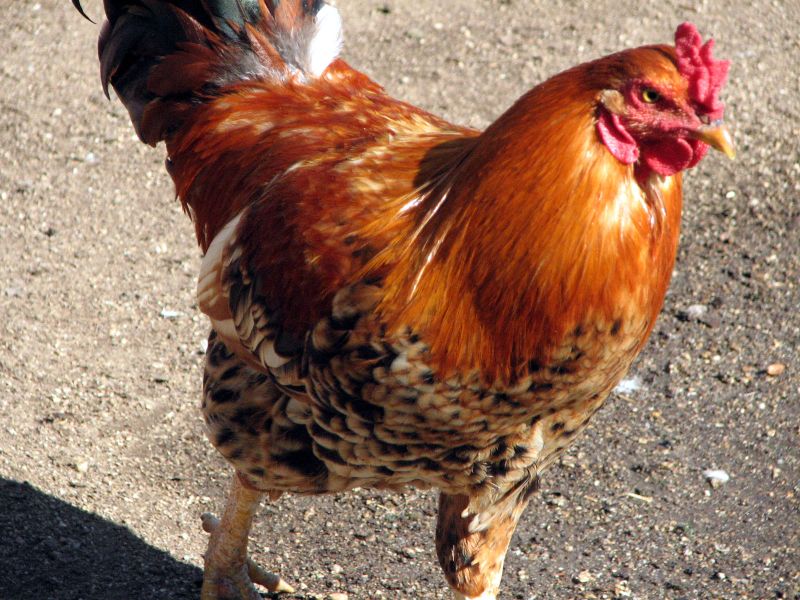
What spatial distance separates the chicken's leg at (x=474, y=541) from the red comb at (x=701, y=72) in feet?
4.56

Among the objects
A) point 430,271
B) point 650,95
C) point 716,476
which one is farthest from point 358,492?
point 650,95

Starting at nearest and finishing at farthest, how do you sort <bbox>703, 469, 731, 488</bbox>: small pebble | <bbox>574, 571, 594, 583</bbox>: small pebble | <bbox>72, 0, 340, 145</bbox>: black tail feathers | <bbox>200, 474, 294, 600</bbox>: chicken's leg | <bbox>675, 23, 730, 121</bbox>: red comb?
<bbox>675, 23, 730, 121</bbox>: red comb < <bbox>200, 474, 294, 600</bbox>: chicken's leg < <bbox>72, 0, 340, 145</bbox>: black tail feathers < <bbox>574, 571, 594, 583</bbox>: small pebble < <bbox>703, 469, 731, 488</bbox>: small pebble

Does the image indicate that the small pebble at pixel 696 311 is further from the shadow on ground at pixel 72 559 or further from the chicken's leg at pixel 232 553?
the shadow on ground at pixel 72 559

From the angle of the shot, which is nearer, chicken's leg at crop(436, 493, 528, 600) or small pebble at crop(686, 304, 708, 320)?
chicken's leg at crop(436, 493, 528, 600)

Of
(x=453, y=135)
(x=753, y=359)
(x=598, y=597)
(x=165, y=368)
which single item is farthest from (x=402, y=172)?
(x=753, y=359)

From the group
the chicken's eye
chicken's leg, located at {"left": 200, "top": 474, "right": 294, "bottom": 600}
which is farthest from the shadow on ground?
the chicken's eye

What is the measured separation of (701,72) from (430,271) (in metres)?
0.82

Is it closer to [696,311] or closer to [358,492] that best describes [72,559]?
[358,492]

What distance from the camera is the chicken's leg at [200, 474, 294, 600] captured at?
11.8 feet

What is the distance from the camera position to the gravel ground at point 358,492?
3.89 m

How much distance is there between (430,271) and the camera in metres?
2.74

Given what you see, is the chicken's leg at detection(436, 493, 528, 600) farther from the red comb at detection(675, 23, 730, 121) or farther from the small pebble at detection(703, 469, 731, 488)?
the red comb at detection(675, 23, 730, 121)

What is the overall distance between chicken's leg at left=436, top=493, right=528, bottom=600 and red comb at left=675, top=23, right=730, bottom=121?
1.39m

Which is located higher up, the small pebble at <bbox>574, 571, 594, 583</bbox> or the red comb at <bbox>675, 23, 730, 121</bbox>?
the red comb at <bbox>675, 23, 730, 121</bbox>
